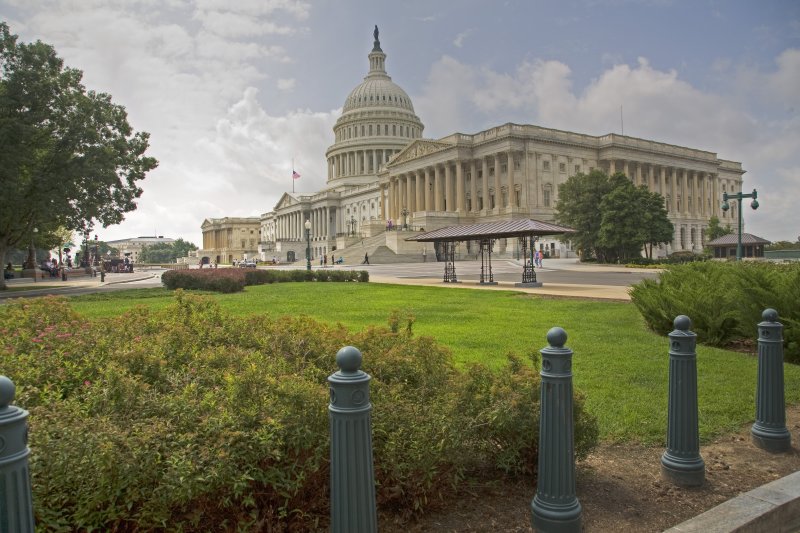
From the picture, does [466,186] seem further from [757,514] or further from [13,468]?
[13,468]

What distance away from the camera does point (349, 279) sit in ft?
117

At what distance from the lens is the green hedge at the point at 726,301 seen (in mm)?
10617

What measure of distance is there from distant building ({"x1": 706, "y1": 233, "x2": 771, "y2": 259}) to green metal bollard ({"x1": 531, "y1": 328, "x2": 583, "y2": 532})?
6502cm

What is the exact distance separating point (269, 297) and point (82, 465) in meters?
20.4

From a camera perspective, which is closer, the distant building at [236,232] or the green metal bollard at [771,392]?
the green metal bollard at [771,392]

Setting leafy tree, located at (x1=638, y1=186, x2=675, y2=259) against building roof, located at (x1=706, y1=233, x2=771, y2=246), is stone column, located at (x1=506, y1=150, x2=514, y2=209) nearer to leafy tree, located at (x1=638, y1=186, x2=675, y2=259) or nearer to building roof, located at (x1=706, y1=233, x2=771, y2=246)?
leafy tree, located at (x1=638, y1=186, x2=675, y2=259)

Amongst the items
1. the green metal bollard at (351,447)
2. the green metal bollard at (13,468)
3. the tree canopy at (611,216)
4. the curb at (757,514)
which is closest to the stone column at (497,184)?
the tree canopy at (611,216)

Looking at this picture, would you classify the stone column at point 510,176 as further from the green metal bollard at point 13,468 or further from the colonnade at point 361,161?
the green metal bollard at point 13,468

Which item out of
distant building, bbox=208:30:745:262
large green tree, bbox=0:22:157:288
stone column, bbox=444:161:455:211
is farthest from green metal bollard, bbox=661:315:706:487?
stone column, bbox=444:161:455:211

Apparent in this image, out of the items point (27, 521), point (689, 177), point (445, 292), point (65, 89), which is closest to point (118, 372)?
point (27, 521)

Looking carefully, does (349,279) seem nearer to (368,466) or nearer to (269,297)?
(269,297)

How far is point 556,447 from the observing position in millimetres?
4395

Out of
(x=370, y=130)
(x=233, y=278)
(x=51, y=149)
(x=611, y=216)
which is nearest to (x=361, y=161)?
(x=370, y=130)

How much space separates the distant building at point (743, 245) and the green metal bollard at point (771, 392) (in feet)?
203
